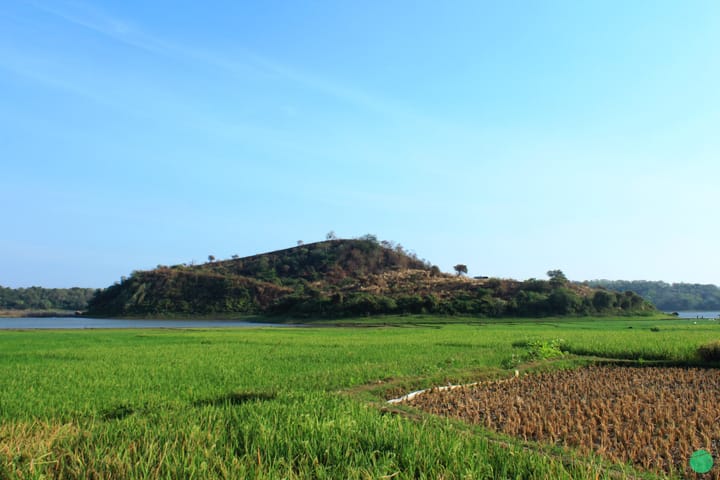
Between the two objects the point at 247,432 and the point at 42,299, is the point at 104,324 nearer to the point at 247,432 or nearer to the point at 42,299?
the point at 247,432

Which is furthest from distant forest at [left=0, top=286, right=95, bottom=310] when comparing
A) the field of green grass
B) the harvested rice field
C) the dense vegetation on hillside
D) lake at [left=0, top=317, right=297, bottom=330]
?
the harvested rice field

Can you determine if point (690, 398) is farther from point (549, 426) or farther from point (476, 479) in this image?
point (476, 479)

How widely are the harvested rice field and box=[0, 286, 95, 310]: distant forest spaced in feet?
459

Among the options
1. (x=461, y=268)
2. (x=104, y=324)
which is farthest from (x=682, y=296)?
(x=104, y=324)

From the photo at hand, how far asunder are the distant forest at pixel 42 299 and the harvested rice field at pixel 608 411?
140 meters

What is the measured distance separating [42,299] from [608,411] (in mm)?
149259

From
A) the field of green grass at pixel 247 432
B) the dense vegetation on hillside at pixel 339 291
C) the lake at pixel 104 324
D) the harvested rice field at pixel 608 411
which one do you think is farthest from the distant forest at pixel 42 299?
the harvested rice field at pixel 608 411

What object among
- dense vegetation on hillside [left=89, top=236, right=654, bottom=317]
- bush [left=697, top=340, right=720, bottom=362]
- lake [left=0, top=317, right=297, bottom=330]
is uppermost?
dense vegetation on hillside [left=89, top=236, right=654, bottom=317]

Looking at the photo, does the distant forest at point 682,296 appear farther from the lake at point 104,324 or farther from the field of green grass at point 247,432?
the field of green grass at point 247,432

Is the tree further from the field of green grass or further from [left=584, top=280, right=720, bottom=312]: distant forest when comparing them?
the field of green grass

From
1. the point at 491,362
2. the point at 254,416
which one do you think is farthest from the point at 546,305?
the point at 254,416

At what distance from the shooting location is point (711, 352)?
15.2m

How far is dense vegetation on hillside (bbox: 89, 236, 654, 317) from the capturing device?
7169 cm

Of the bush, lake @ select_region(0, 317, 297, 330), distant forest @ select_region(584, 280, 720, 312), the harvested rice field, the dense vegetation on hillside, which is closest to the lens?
the harvested rice field
